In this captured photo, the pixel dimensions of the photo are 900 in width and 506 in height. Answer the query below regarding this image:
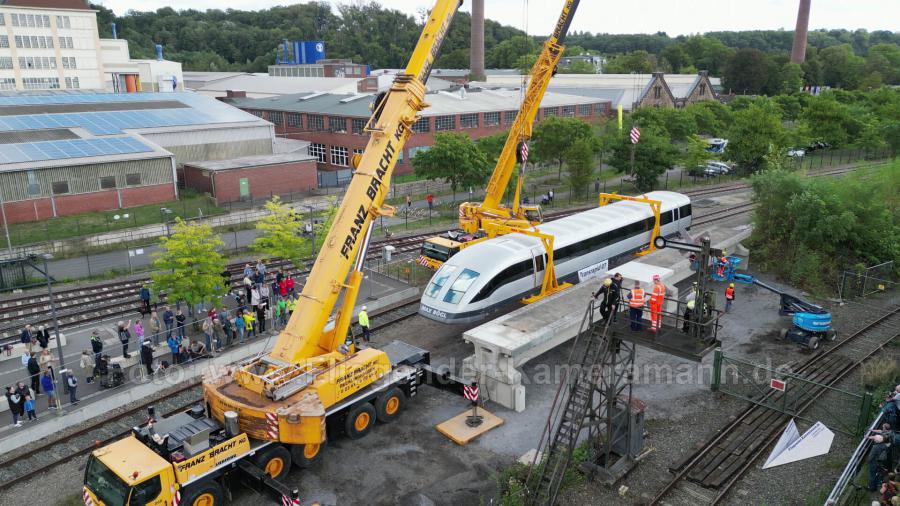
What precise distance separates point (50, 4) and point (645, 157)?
2794 inches

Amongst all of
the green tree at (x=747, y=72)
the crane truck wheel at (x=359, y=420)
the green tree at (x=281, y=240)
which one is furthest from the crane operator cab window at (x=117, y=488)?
the green tree at (x=747, y=72)

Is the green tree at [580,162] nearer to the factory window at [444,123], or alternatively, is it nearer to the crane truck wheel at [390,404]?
the factory window at [444,123]

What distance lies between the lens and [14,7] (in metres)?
71.8

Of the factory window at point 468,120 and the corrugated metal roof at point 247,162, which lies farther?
the factory window at point 468,120

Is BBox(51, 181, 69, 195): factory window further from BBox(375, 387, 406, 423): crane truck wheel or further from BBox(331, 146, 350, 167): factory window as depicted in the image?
BBox(375, 387, 406, 423): crane truck wheel

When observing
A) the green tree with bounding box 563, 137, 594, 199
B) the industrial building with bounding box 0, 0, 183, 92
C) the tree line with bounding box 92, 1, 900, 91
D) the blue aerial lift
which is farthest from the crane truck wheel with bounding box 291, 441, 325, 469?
the tree line with bounding box 92, 1, 900, 91

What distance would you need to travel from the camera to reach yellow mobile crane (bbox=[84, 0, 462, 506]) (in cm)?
1298

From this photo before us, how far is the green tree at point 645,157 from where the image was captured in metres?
49.1

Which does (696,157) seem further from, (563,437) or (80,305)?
(80,305)

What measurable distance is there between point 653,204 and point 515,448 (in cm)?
1805

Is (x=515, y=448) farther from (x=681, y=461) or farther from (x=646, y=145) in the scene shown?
(x=646, y=145)

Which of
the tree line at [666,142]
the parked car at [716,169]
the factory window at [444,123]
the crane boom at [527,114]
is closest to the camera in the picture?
the crane boom at [527,114]

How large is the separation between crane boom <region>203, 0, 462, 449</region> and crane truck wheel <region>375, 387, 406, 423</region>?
2.09 ft

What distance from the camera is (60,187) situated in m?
41.8
